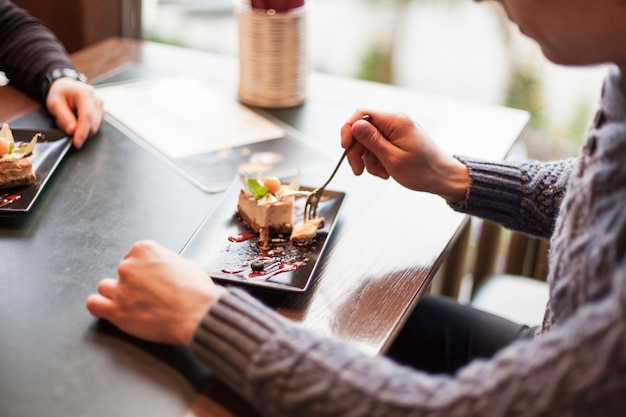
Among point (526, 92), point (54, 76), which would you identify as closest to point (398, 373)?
point (54, 76)

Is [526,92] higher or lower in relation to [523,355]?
lower

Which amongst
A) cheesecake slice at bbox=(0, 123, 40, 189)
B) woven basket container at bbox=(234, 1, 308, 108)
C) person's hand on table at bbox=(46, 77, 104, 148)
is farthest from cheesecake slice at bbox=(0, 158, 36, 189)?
woven basket container at bbox=(234, 1, 308, 108)

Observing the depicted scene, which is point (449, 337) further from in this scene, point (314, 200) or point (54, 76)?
point (54, 76)

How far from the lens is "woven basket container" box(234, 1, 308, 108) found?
1.57 meters

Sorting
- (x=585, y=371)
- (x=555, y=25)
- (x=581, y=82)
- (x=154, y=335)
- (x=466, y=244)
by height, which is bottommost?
(x=466, y=244)

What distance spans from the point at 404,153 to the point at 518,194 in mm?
210

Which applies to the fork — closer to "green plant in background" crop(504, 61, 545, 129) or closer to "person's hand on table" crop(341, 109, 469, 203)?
"person's hand on table" crop(341, 109, 469, 203)

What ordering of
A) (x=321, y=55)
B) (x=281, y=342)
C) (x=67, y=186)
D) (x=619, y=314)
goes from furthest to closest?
(x=321, y=55) → (x=67, y=186) → (x=281, y=342) → (x=619, y=314)

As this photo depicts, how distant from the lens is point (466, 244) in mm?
1733

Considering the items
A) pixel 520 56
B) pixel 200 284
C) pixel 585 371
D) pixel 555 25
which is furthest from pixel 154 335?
pixel 520 56

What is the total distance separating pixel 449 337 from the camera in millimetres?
1274

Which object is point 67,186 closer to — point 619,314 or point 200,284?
point 200,284

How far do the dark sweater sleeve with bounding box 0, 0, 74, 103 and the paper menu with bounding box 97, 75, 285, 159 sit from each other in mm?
139

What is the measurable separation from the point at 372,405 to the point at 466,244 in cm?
108
